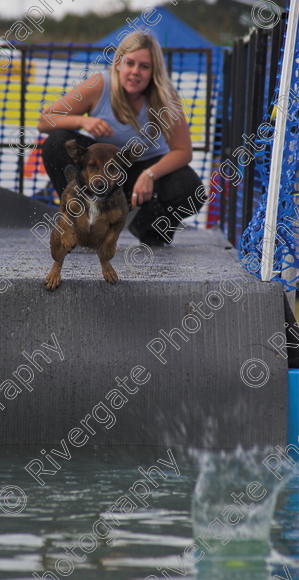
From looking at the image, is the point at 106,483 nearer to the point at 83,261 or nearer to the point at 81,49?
the point at 83,261

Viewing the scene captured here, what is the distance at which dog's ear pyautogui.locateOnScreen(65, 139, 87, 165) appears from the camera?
3.44m

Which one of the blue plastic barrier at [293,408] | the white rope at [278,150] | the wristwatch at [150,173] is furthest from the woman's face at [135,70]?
the blue plastic barrier at [293,408]

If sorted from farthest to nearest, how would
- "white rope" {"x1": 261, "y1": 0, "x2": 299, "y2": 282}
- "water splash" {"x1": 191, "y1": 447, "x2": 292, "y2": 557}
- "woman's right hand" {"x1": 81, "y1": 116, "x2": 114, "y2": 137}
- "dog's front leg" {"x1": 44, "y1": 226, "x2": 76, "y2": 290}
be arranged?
"woman's right hand" {"x1": 81, "y1": 116, "x2": 114, "y2": 137} → "white rope" {"x1": 261, "y1": 0, "x2": 299, "y2": 282} → "dog's front leg" {"x1": 44, "y1": 226, "x2": 76, "y2": 290} → "water splash" {"x1": 191, "y1": 447, "x2": 292, "y2": 557}

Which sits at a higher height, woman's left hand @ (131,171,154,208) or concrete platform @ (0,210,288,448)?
woman's left hand @ (131,171,154,208)

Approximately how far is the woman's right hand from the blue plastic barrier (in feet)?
5.19

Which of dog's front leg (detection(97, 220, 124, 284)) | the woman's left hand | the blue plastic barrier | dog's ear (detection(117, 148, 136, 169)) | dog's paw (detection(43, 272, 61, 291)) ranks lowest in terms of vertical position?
the blue plastic barrier

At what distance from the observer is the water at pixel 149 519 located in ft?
8.09

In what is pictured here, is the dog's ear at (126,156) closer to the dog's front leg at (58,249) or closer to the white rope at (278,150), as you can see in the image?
the dog's front leg at (58,249)

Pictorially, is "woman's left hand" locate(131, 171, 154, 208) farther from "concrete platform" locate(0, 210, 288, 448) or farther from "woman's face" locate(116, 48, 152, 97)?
"concrete platform" locate(0, 210, 288, 448)

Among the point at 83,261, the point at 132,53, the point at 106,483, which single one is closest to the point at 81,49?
the point at 132,53

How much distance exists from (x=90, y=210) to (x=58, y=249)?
19cm

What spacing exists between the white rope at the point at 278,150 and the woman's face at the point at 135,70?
1.22 m

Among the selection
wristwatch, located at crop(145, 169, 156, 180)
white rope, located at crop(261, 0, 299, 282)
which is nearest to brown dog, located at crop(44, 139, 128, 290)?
white rope, located at crop(261, 0, 299, 282)

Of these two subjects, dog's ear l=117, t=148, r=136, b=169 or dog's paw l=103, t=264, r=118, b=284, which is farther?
dog's paw l=103, t=264, r=118, b=284
